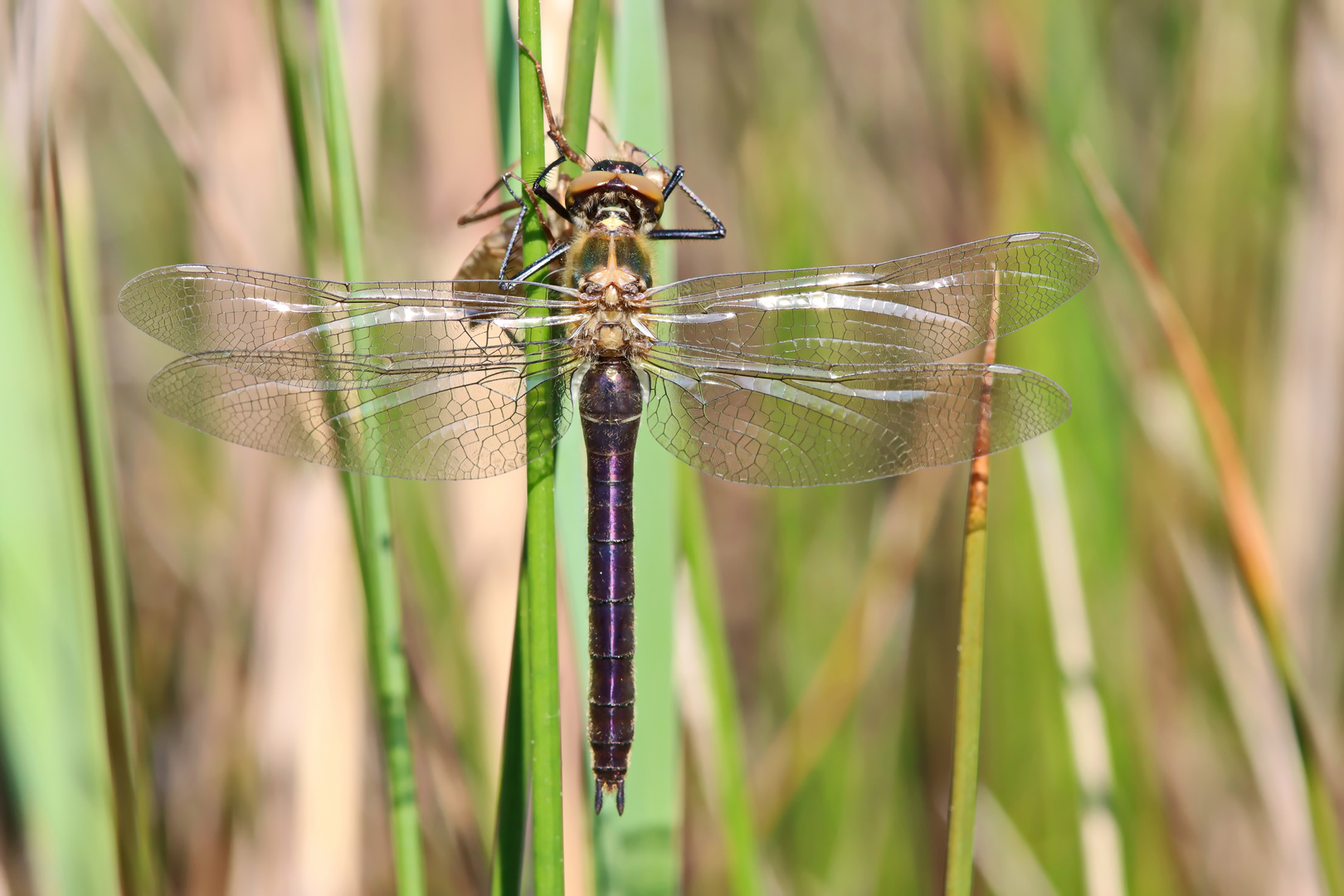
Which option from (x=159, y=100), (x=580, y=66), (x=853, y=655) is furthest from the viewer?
(x=853, y=655)

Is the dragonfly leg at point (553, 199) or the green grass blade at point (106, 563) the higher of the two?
the dragonfly leg at point (553, 199)

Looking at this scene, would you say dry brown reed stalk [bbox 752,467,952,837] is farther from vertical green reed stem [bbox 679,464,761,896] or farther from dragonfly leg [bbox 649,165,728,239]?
dragonfly leg [bbox 649,165,728,239]

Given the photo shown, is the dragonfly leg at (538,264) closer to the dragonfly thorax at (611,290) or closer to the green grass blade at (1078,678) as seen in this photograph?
the dragonfly thorax at (611,290)

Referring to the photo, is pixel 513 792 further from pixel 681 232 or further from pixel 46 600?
pixel 681 232

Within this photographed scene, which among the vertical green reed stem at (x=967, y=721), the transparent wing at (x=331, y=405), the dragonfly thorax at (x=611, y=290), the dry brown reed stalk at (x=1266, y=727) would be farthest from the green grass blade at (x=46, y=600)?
the dry brown reed stalk at (x=1266, y=727)

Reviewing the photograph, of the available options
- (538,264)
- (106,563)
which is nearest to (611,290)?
(538,264)

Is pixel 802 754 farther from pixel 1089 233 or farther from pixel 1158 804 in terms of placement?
pixel 1089 233
